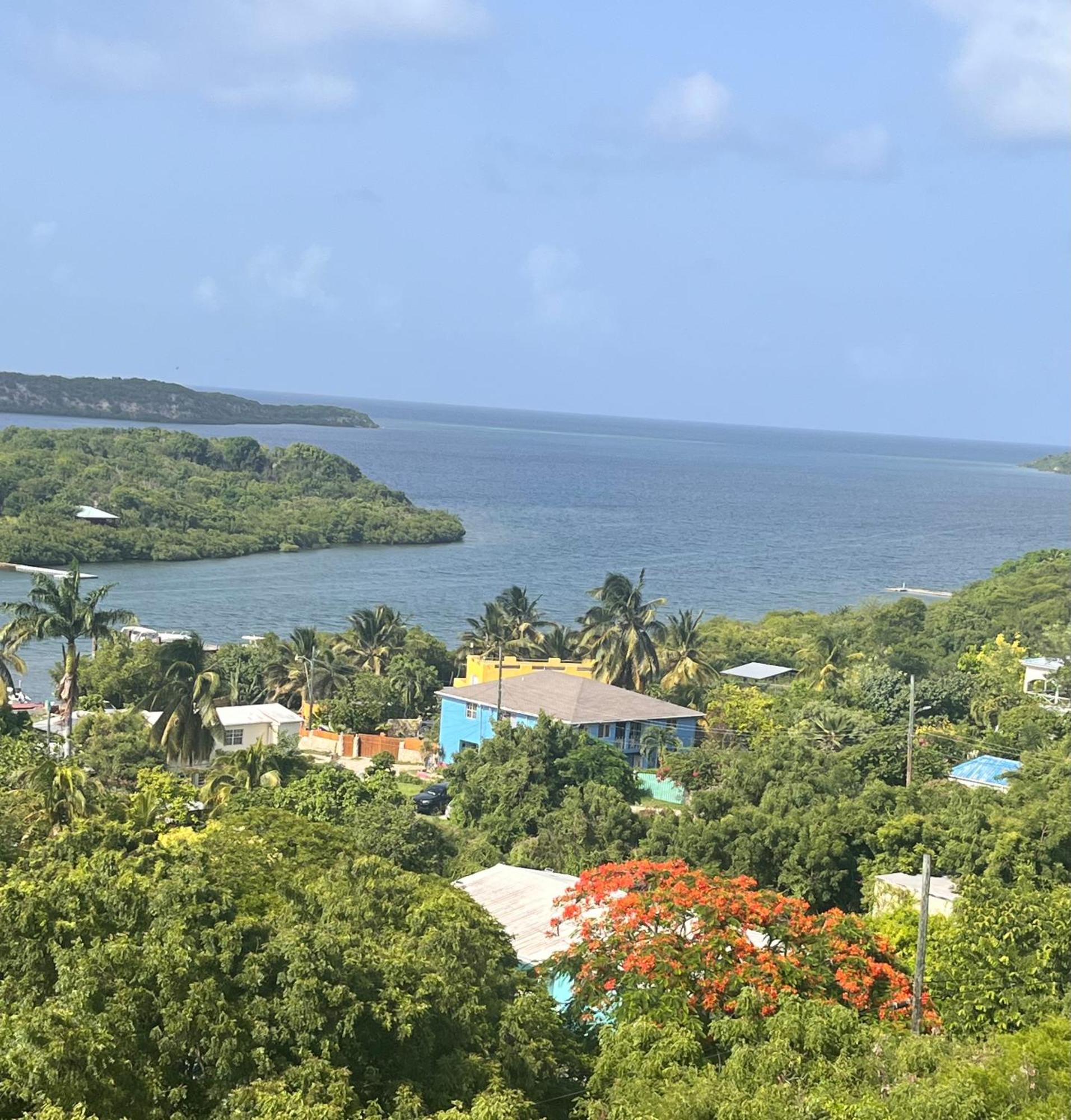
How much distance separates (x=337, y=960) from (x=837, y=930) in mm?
6499

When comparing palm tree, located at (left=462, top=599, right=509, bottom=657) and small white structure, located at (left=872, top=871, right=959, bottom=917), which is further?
palm tree, located at (left=462, top=599, right=509, bottom=657)

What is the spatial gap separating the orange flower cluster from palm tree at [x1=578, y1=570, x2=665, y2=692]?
2670cm

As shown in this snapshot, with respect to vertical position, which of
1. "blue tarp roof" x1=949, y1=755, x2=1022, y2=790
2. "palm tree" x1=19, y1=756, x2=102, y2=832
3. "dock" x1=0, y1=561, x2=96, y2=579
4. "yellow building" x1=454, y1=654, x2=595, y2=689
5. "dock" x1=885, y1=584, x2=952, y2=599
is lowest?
"dock" x1=0, y1=561, x2=96, y2=579

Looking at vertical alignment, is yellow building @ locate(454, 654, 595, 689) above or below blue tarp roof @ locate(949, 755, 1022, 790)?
below

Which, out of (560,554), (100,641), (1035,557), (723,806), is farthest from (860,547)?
(723,806)

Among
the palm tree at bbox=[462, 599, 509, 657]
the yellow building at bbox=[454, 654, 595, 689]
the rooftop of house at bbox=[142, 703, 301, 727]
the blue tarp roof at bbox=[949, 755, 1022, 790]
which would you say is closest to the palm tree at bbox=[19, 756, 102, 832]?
the rooftop of house at bbox=[142, 703, 301, 727]

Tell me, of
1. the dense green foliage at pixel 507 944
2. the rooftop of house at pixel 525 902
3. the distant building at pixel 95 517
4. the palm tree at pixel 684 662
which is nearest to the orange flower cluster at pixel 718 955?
the dense green foliage at pixel 507 944

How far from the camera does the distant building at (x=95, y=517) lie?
9125cm

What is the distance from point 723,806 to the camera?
26891 mm

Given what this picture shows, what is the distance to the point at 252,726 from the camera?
36312 mm

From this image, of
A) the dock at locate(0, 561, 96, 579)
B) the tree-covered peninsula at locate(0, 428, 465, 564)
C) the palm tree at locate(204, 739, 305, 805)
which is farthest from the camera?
the tree-covered peninsula at locate(0, 428, 465, 564)

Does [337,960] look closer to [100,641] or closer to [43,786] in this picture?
[43,786]

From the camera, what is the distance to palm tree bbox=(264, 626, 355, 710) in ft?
140

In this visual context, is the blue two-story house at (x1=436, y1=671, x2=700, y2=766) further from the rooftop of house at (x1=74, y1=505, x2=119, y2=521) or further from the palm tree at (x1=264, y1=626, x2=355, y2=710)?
the rooftop of house at (x1=74, y1=505, x2=119, y2=521)
